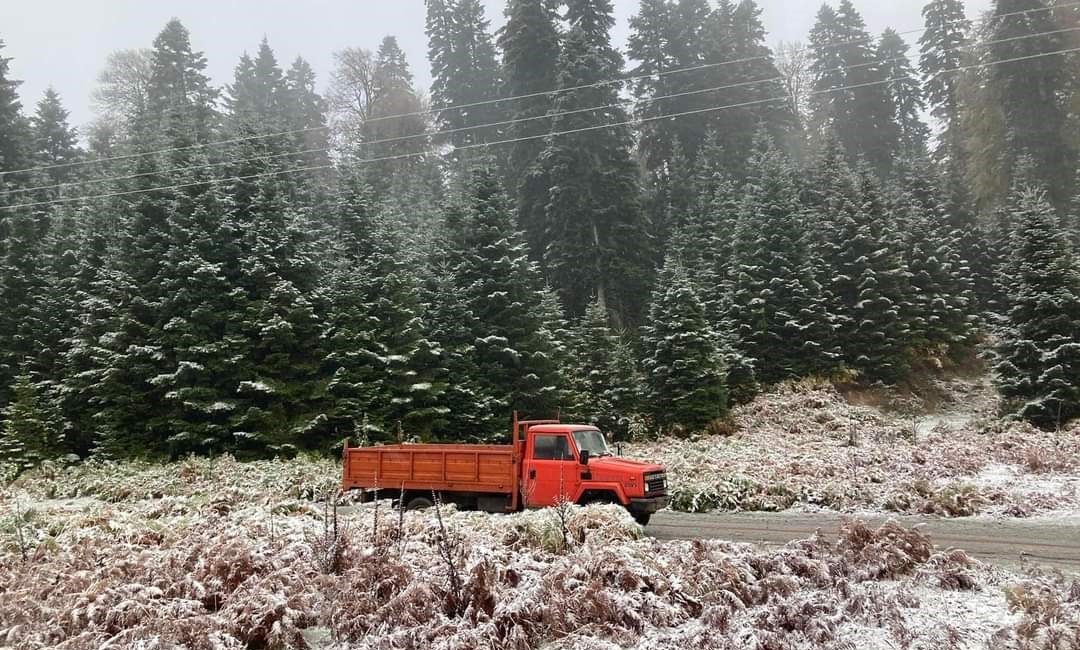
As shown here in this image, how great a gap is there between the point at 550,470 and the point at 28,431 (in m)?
23.6

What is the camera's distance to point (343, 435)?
25.5 metres

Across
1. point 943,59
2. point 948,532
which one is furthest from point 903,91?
point 948,532

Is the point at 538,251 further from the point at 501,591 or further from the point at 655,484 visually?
the point at 501,591

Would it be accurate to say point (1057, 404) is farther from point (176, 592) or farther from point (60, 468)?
point (60, 468)

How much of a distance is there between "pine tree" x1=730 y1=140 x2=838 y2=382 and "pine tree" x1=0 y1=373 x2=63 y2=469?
30.1 m

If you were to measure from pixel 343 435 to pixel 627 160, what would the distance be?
22515 millimetres

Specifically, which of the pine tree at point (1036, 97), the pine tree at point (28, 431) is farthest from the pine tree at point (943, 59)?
the pine tree at point (28, 431)

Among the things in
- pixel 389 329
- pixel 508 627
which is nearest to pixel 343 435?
pixel 389 329

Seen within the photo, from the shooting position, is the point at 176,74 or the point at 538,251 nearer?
the point at 538,251

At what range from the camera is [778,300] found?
32625 millimetres

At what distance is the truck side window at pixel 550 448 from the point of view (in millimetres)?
13469

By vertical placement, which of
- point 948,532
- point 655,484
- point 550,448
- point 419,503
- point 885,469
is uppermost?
point 550,448

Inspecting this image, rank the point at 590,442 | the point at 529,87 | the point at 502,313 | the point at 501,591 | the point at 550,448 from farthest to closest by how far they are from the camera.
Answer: the point at 529,87, the point at 502,313, the point at 590,442, the point at 550,448, the point at 501,591

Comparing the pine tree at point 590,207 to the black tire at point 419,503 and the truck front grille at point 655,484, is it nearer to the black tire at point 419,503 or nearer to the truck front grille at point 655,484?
the black tire at point 419,503
